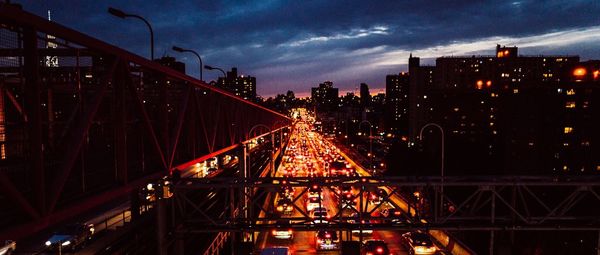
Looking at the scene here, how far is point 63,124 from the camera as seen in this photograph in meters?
9.70

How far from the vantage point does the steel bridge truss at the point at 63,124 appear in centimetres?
687

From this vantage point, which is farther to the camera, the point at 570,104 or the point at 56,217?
the point at 570,104

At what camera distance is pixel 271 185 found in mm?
14961

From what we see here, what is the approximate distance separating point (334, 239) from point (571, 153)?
60957 millimetres

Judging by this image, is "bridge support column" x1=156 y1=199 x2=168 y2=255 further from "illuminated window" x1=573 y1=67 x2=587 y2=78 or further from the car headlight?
"illuminated window" x1=573 y1=67 x2=587 y2=78

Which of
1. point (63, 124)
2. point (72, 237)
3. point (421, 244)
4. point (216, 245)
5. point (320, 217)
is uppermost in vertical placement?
point (63, 124)

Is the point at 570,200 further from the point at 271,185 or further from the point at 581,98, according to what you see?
the point at 581,98

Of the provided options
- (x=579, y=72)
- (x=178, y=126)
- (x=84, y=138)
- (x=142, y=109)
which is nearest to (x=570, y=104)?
(x=579, y=72)

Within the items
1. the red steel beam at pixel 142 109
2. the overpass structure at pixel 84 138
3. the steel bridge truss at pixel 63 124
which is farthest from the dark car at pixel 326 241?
the red steel beam at pixel 142 109

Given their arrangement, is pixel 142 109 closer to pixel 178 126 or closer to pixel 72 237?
pixel 178 126

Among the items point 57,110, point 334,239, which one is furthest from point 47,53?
point 334,239

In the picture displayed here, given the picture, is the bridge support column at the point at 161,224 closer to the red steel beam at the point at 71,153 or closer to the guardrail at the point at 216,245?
the guardrail at the point at 216,245

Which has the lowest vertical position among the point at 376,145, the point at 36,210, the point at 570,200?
the point at 376,145

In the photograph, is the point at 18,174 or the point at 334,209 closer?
the point at 18,174
